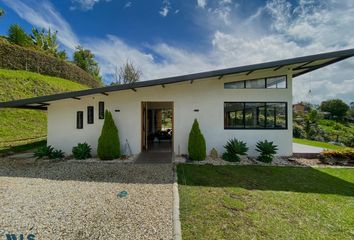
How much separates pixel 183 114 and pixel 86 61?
32018 mm

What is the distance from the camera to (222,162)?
740 centimetres

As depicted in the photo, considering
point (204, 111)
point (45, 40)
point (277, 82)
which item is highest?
point (45, 40)

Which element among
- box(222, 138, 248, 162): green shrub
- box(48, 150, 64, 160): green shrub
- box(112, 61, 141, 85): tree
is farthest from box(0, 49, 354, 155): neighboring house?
box(112, 61, 141, 85): tree

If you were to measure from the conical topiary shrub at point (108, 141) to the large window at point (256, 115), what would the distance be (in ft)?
16.0

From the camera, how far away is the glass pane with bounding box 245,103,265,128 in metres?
8.39

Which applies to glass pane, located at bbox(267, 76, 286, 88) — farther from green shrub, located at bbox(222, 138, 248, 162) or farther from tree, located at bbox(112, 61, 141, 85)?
tree, located at bbox(112, 61, 141, 85)

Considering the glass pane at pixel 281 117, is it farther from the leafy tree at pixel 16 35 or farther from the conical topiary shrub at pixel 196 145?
the leafy tree at pixel 16 35

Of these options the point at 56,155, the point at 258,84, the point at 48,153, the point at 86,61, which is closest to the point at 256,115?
the point at 258,84

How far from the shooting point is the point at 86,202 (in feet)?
12.6

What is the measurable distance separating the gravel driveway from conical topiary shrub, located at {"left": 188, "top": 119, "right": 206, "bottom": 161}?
1.45m

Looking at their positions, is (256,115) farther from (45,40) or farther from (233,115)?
(45,40)

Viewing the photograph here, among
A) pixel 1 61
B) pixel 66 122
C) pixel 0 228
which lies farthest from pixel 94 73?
pixel 0 228

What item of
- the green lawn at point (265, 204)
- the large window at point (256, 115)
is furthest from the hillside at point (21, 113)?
the large window at point (256, 115)

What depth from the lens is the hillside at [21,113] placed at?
11641mm
